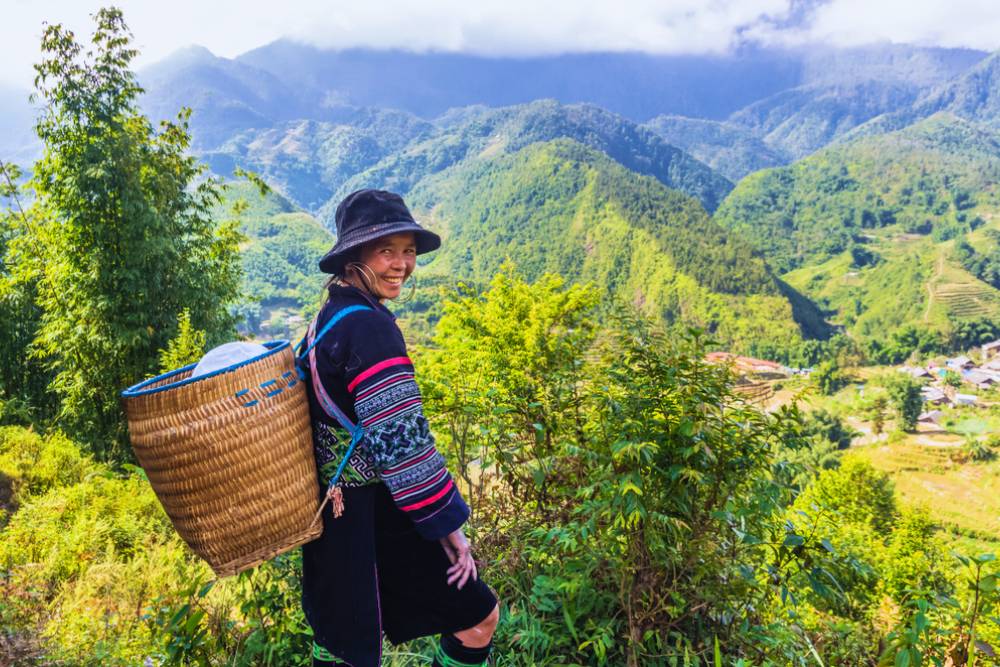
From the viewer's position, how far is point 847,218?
144 metres

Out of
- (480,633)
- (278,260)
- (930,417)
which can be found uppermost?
(480,633)

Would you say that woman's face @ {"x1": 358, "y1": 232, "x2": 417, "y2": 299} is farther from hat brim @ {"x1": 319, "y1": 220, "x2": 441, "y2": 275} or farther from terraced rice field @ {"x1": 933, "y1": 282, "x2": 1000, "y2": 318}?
terraced rice field @ {"x1": 933, "y1": 282, "x2": 1000, "y2": 318}

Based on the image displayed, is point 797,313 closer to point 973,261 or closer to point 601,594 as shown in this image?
point 973,261

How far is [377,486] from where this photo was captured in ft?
4.73

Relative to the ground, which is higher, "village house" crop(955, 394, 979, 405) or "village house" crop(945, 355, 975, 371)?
"village house" crop(955, 394, 979, 405)

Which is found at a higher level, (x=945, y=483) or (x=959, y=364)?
(x=945, y=483)

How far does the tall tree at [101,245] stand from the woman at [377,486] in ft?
25.7

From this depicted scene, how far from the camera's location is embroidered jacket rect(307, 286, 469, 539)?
4.13 ft

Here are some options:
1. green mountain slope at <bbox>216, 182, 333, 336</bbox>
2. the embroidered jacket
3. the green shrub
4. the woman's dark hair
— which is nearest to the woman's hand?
the embroidered jacket

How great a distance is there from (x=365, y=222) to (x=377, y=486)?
2.31 feet

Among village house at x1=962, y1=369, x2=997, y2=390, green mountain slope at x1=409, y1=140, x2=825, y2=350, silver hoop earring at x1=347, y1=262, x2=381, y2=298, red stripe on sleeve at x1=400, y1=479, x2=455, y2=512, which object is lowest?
village house at x1=962, y1=369, x2=997, y2=390

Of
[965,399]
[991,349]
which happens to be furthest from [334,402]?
[991,349]

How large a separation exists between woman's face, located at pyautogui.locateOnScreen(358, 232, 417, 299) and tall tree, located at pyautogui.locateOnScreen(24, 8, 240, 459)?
25.6 ft

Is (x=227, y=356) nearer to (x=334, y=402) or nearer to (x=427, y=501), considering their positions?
(x=334, y=402)
